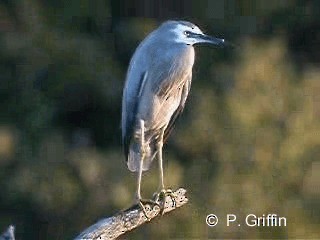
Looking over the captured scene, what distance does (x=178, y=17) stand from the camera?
2742 millimetres

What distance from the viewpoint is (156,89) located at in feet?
8.68

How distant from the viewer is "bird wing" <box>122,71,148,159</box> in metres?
2.67

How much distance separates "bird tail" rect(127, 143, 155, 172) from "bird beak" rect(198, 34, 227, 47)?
260mm

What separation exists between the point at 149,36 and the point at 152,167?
11.4 inches

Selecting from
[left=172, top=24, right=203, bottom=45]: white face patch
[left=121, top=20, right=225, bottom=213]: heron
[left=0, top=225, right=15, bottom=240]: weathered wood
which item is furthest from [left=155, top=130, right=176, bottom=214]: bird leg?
[left=0, top=225, right=15, bottom=240]: weathered wood

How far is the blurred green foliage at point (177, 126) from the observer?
9.05ft

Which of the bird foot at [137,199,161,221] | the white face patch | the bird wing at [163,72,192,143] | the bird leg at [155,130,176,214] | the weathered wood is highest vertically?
the white face patch

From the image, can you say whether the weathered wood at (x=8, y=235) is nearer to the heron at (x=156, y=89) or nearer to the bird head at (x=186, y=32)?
the heron at (x=156, y=89)

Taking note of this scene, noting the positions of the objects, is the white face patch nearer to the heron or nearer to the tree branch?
the heron

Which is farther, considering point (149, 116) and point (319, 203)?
point (319, 203)

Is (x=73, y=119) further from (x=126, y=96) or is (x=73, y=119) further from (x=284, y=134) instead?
(x=284, y=134)

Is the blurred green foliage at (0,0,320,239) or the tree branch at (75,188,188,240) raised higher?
the blurred green foliage at (0,0,320,239)

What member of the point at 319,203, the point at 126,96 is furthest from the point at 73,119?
the point at 319,203

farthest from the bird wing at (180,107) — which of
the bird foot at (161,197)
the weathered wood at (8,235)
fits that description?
the weathered wood at (8,235)
